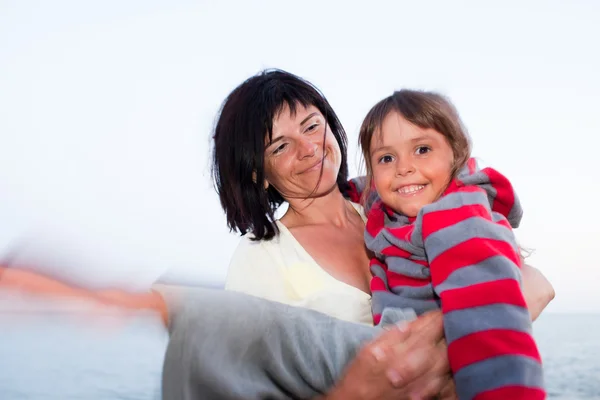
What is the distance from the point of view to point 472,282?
1582 mm

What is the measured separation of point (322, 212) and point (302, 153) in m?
0.27

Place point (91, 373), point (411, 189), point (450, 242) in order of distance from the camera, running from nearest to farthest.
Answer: point (450, 242), point (411, 189), point (91, 373)

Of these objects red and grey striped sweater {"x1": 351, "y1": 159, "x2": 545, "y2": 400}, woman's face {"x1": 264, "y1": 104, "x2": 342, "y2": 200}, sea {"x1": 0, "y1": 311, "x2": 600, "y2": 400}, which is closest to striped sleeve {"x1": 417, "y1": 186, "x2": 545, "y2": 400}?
red and grey striped sweater {"x1": 351, "y1": 159, "x2": 545, "y2": 400}

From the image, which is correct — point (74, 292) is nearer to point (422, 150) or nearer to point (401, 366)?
point (401, 366)

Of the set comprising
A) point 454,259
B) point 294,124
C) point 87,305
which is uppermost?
point 294,124

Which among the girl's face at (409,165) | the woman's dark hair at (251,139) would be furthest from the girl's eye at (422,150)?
the woman's dark hair at (251,139)

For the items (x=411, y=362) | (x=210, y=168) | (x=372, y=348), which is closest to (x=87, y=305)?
(x=372, y=348)

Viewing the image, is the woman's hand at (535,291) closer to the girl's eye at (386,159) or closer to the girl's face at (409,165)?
the girl's face at (409,165)

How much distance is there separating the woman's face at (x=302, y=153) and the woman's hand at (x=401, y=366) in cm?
86

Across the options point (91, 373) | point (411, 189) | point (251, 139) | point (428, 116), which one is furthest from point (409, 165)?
point (91, 373)

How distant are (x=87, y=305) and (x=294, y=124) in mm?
1372

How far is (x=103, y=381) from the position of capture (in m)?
8.14

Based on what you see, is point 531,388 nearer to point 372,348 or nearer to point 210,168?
point 372,348

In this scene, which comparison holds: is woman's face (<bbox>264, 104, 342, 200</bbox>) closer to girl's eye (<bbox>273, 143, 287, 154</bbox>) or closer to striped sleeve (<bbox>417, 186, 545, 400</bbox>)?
girl's eye (<bbox>273, 143, 287, 154</bbox>)
